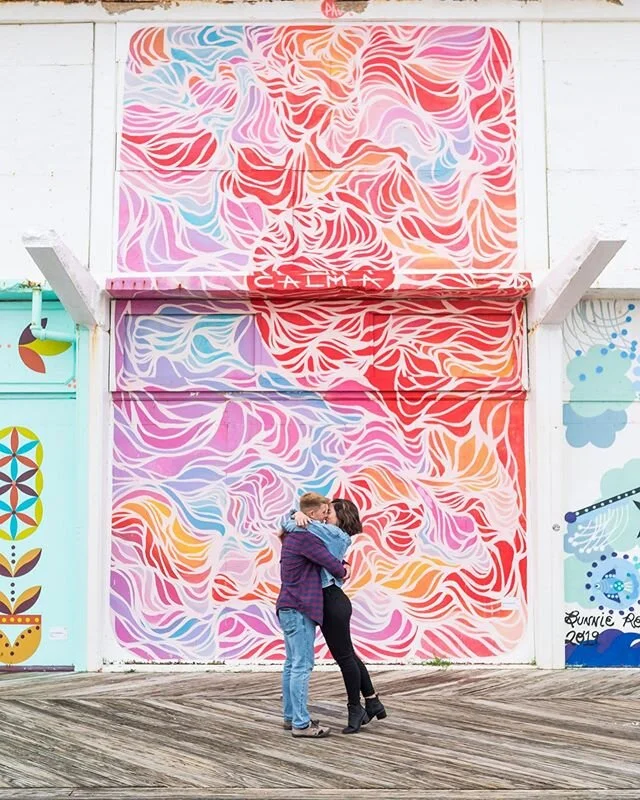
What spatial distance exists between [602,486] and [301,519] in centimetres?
355

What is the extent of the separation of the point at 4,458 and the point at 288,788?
4767 mm

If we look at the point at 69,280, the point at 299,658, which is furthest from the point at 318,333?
the point at 299,658

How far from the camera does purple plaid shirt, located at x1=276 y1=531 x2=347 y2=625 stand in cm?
666

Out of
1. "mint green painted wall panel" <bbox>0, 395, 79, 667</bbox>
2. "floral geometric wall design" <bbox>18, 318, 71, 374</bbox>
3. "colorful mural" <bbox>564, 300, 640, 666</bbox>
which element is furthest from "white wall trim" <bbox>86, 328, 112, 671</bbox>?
"colorful mural" <bbox>564, 300, 640, 666</bbox>

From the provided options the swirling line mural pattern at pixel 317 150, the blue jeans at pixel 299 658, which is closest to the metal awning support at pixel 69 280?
the swirling line mural pattern at pixel 317 150

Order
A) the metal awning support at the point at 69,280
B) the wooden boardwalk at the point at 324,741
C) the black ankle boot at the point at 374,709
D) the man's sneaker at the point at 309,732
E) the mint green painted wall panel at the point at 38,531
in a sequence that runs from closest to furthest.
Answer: the wooden boardwalk at the point at 324,741, the man's sneaker at the point at 309,732, the black ankle boot at the point at 374,709, the metal awning support at the point at 69,280, the mint green painted wall panel at the point at 38,531

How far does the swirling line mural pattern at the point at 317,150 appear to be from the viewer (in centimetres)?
935

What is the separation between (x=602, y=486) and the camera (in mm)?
9211

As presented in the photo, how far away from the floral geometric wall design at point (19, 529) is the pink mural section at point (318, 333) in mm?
743

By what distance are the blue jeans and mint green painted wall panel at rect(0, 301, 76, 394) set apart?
3590 mm

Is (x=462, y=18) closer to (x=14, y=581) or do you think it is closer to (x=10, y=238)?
(x=10, y=238)

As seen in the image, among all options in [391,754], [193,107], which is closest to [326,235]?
[193,107]

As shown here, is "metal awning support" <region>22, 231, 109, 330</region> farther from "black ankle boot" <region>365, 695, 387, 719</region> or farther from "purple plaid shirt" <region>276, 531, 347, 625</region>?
"black ankle boot" <region>365, 695, 387, 719</region>

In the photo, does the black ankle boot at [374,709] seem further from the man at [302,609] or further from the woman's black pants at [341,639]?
the man at [302,609]
